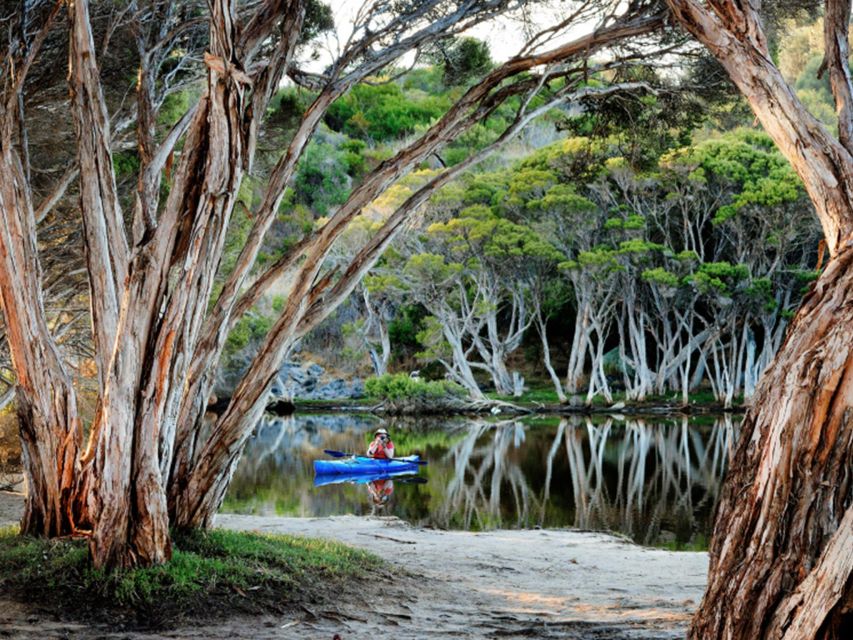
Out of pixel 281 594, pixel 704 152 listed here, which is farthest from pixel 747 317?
pixel 281 594

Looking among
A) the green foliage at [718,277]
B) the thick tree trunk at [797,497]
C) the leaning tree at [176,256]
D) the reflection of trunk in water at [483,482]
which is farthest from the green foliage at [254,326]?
the thick tree trunk at [797,497]

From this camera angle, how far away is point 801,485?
3760mm

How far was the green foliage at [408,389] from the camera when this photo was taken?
33406 millimetres

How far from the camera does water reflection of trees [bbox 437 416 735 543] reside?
14.5 metres

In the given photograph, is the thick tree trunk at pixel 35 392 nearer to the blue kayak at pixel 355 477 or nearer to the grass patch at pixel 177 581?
the grass patch at pixel 177 581

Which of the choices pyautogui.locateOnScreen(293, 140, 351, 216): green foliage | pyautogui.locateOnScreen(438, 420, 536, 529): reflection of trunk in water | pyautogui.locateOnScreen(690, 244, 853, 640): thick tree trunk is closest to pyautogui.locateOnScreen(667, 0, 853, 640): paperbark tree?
pyautogui.locateOnScreen(690, 244, 853, 640): thick tree trunk

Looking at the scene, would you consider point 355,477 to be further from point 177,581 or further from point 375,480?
point 177,581

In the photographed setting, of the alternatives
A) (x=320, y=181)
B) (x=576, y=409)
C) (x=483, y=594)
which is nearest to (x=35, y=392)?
(x=483, y=594)

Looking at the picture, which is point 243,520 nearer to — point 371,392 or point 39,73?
point 39,73

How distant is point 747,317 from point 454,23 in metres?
26.7

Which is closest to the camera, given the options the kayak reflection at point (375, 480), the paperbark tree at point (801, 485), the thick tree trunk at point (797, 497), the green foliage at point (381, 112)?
the paperbark tree at point (801, 485)

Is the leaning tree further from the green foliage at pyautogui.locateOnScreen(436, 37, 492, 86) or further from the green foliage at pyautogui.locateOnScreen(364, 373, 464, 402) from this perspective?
the green foliage at pyautogui.locateOnScreen(364, 373, 464, 402)

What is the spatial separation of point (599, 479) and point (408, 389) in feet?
50.6

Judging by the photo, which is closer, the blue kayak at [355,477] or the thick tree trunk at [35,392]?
the thick tree trunk at [35,392]
